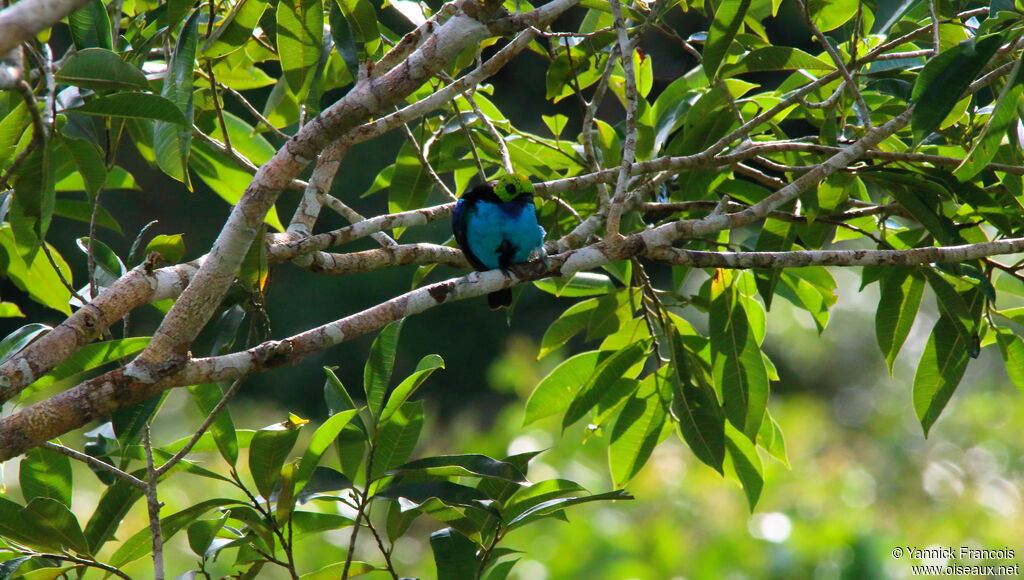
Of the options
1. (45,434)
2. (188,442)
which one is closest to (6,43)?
(45,434)

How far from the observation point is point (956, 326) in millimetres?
2686

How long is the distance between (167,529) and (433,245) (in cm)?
99

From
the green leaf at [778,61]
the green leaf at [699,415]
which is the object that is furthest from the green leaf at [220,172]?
the green leaf at [778,61]

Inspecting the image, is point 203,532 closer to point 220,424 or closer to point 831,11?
point 220,424

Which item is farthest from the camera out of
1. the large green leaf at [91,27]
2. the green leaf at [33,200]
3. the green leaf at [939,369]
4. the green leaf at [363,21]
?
the green leaf at [939,369]

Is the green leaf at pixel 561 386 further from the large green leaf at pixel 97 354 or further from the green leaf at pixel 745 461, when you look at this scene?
the large green leaf at pixel 97 354

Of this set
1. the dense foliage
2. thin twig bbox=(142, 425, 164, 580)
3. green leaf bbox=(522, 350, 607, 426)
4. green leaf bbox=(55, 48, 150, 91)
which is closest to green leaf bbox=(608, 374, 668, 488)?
the dense foliage

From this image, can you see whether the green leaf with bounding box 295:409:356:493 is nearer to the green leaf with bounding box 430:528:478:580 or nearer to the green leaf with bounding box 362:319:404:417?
the green leaf with bounding box 362:319:404:417

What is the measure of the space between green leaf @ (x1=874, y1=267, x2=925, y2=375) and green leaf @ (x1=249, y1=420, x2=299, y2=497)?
69.7 inches

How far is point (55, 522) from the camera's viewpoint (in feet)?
6.94

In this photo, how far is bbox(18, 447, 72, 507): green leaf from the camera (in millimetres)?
2312

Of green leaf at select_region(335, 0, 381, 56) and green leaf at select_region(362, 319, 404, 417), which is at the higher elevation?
green leaf at select_region(335, 0, 381, 56)

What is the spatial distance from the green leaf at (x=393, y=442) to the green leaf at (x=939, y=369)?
1532 mm

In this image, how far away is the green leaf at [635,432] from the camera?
9.98 ft
